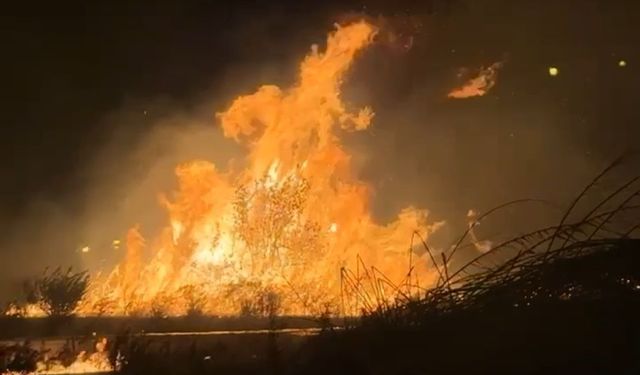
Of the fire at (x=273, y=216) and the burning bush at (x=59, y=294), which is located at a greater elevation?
the fire at (x=273, y=216)

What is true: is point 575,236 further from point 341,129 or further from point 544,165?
point 544,165

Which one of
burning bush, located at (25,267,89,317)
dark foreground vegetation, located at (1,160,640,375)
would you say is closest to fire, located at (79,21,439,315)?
burning bush, located at (25,267,89,317)

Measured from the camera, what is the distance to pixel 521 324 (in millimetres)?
2916

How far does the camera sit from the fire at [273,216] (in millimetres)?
23469

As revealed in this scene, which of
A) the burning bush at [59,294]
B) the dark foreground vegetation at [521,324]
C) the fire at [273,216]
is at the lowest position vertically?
the dark foreground vegetation at [521,324]

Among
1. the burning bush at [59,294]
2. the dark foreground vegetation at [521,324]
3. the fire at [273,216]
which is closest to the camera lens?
the dark foreground vegetation at [521,324]

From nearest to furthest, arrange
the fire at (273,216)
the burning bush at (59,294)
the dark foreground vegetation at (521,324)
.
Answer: the dark foreground vegetation at (521,324), the burning bush at (59,294), the fire at (273,216)

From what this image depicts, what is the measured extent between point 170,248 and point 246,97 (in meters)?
7.34

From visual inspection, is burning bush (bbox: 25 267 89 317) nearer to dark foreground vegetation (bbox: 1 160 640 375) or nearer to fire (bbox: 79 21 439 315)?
fire (bbox: 79 21 439 315)

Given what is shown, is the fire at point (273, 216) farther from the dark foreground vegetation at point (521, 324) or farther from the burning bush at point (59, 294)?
the dark foreground vegetation at point (521, 324)

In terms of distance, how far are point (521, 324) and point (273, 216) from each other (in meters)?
22.5

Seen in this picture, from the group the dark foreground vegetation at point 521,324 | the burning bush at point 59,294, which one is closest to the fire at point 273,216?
the burning bush at point 59,294

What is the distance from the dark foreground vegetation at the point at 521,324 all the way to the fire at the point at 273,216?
1738 centimetres

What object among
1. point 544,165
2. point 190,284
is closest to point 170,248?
point 190,284
